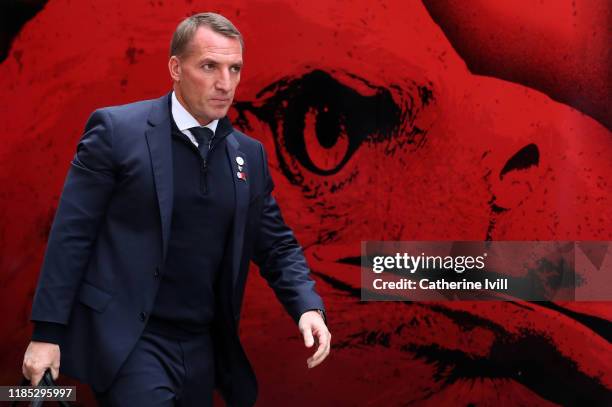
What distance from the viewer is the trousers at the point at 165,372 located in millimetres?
1996

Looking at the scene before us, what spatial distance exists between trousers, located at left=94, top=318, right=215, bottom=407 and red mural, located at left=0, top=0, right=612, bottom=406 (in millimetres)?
958

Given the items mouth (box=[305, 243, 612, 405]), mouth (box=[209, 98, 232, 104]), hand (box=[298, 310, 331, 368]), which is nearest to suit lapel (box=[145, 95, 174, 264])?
mouth (box=[209, 98, 232, 104])

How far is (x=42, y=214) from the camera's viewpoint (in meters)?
3.00

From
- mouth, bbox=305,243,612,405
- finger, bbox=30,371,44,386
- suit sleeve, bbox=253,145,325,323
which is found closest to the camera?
finger, bbox=30,371,44,386

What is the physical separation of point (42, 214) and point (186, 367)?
3.83 feet

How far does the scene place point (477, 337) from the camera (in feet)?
10.3

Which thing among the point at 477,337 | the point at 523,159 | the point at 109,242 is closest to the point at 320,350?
the point at 109,242

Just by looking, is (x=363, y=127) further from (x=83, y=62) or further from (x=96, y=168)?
(x=96, y=168)

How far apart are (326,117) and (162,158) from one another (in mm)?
1107

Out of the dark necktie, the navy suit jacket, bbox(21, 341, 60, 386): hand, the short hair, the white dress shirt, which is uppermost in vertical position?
the short hair

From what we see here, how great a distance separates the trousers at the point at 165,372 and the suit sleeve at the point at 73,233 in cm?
20

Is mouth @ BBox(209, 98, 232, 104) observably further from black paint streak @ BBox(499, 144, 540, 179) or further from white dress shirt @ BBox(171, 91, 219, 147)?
black paint streak @ BBox(499, 144, 540, 179)

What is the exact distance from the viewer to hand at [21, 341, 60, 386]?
1.92 metres

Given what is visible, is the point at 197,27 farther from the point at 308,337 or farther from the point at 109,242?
the point at 308,337
